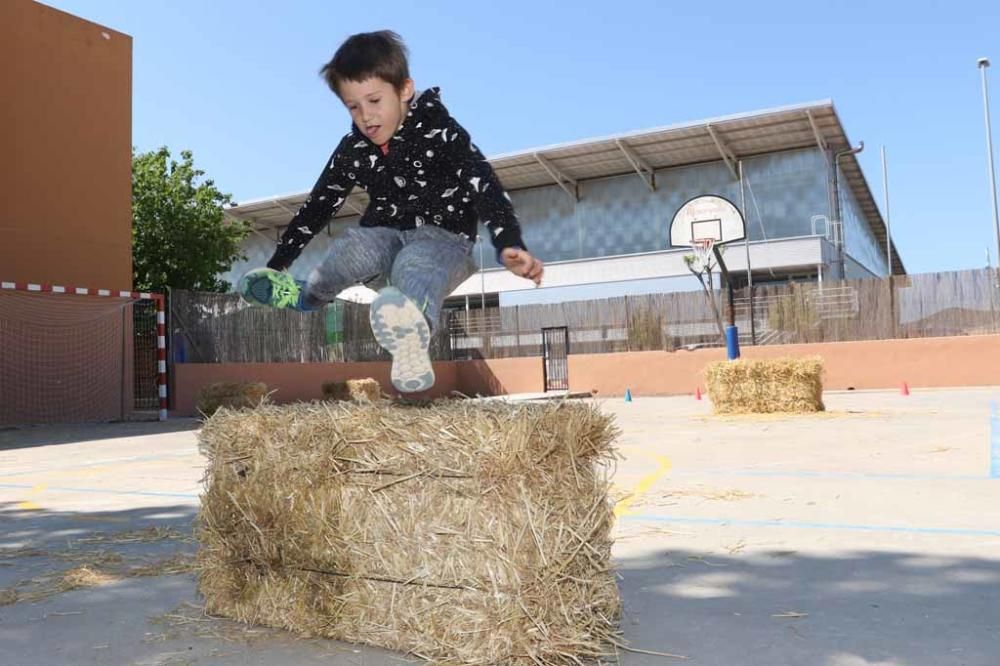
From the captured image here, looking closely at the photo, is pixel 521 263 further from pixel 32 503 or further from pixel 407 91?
pixel 32 503

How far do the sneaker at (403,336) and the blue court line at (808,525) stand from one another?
91.0 inches

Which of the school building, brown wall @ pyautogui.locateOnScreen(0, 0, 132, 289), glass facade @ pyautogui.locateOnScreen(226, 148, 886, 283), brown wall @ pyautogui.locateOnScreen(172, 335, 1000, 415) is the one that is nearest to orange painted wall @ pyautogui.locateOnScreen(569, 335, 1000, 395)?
brown wall @ pyautogui.locateOnScreen(172, 335, 1000, 415)

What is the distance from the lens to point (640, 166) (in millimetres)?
33625

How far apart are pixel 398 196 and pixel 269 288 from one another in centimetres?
66

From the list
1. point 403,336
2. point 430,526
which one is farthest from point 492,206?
point 430,526

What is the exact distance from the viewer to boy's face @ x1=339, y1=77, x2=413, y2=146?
3299 millimetres

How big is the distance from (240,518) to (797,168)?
32639 mm

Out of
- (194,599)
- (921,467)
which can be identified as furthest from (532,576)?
(921,467)

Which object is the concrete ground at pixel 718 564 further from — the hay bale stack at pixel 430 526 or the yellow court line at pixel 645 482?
the hay bale stack at pixel 430 526

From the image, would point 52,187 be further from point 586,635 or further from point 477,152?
point 586,635

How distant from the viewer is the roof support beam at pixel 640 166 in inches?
1256

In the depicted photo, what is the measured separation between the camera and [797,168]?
3247cm

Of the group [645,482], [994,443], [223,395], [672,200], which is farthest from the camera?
[672,200]

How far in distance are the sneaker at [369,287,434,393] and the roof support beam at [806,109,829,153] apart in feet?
97.0
